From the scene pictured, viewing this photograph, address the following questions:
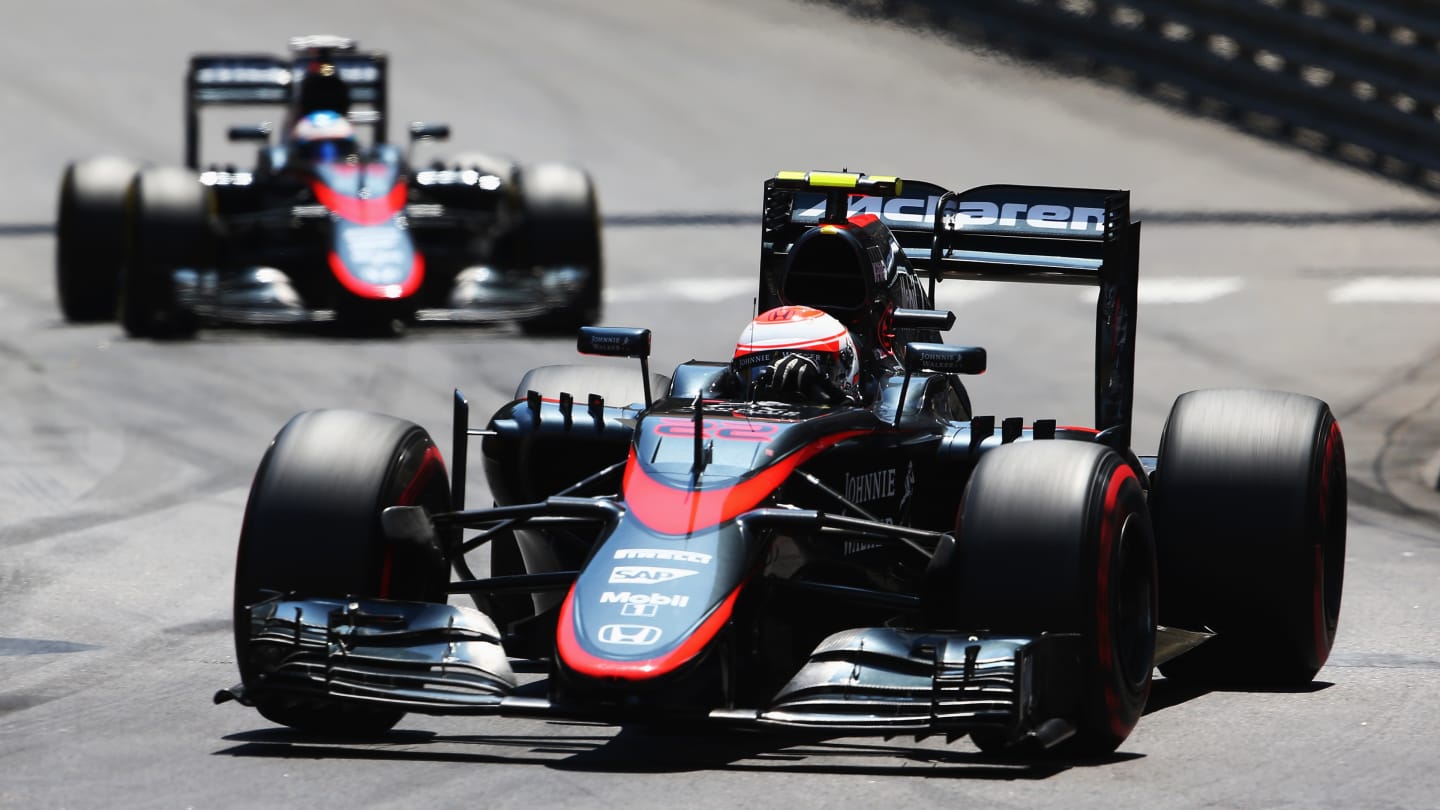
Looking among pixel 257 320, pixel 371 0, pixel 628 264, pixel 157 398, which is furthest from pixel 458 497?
pixel 371 0

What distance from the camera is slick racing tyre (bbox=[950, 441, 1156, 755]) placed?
25.3 feet

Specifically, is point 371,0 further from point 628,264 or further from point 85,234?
point 85,234

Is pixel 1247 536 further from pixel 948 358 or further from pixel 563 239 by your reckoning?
pixel 563 239

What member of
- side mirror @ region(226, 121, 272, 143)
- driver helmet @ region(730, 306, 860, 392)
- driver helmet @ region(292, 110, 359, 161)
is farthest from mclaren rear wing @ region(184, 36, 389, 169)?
driver helmet @ region(730, 306, 860, 392)

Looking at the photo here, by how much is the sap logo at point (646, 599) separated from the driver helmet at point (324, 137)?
11707 mm

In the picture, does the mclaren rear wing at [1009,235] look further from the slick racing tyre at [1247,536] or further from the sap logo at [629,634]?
the sap logo at [629,634]

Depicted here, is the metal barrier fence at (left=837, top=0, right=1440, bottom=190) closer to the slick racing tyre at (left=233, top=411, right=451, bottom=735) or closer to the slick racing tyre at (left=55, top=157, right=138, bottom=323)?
the slick racing tyre at (left=55, top=157, right=138, bottom=323)

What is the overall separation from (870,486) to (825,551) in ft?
1.52

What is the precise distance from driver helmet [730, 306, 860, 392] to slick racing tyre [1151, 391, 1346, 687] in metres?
1.24

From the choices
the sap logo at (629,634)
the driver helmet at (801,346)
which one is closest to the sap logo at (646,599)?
the sap logo at (629,634)

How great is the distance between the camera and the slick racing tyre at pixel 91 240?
760 inches

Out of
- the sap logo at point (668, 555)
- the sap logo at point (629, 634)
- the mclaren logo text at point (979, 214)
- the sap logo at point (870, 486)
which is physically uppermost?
the mclaren logo text at point (979, 214)

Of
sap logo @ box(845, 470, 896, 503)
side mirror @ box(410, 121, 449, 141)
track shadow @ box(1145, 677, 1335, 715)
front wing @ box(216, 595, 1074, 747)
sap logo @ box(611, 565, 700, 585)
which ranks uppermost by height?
side mirror @ box(410, 121, 449, 141)

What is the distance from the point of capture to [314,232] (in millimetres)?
18250
